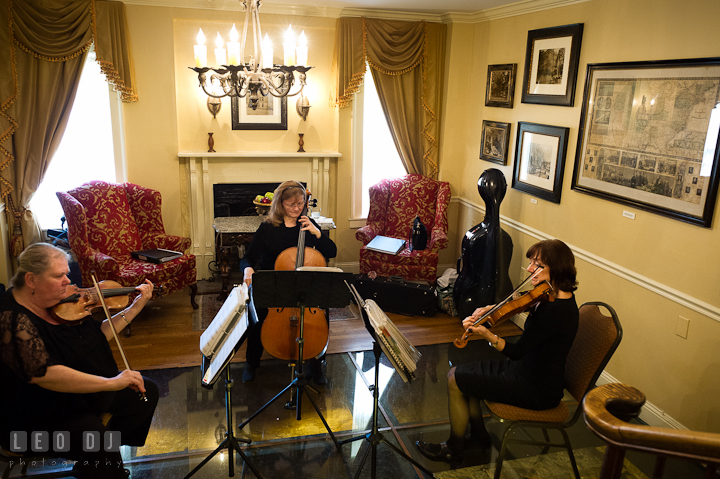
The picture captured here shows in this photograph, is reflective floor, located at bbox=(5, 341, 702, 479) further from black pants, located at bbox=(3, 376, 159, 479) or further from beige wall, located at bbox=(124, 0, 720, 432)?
beige wall, located at bbox=(124, 0, 720, 432)

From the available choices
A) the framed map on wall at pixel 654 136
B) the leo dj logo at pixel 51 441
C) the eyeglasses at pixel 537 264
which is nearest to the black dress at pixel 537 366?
the eyeglasses at pixel 537 264

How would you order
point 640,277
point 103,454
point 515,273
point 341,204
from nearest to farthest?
point 103,454 → point 640,277 → point 515,273 → point 341,204

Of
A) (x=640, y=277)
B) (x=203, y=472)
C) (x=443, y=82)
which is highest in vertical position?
(x=443, y=82)

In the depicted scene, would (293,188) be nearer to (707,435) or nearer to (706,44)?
(706,44)

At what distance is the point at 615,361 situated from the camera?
3492 mm

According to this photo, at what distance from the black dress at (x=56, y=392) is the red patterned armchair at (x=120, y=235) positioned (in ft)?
6.15

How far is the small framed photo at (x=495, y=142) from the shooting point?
4721mm

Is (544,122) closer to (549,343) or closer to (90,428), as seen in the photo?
(549,343)

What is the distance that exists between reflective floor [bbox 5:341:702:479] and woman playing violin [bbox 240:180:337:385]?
16 cm

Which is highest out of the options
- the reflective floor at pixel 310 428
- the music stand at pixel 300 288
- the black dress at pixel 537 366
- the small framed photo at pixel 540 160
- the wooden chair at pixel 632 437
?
the small framed photo at pixel 540 160

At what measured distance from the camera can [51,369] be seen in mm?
2025

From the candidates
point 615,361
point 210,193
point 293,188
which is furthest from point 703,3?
point 210,193

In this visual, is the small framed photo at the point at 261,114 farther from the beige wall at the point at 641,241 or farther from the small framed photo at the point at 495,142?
the beige wall at the point at 641,241

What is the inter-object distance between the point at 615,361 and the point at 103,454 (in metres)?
3.07
